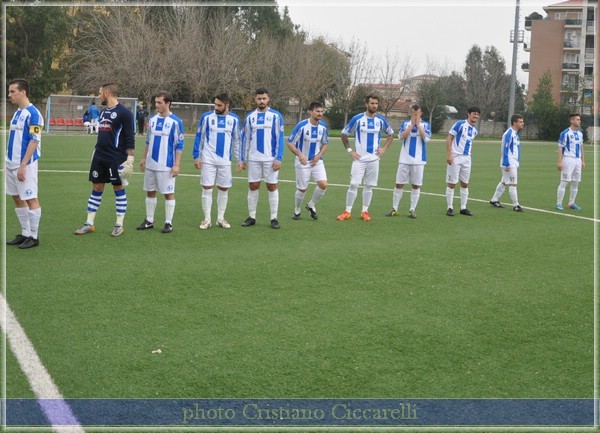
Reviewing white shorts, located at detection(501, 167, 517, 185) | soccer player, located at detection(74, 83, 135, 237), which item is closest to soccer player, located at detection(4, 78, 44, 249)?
soccer player, located at detection(74, 83, 135, 237)

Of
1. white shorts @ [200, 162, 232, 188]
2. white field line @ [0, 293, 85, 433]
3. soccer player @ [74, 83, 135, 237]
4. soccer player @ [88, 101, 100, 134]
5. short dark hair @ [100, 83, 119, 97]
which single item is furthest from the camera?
soccer player @ [88, 101, 100, 134]

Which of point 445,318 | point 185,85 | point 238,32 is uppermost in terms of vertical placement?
point 238,32

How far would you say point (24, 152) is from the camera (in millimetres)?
8922

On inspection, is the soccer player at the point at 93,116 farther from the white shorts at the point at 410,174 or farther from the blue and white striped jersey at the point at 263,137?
the blue and white striped jersey at the point at 263,137

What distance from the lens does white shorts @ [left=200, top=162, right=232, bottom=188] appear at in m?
11.2

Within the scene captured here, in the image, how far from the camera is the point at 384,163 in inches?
1089

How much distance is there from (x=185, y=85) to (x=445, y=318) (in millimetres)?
53599

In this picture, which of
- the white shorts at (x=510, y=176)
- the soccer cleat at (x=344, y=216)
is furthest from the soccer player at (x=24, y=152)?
the white shorts at (x=510, y=176)

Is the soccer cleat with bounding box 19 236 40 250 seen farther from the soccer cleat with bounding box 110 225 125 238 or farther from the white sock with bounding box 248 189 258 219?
the white sock with bounding box 248 189 258 219

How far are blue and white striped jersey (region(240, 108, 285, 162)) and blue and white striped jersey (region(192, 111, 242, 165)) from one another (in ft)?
1.12

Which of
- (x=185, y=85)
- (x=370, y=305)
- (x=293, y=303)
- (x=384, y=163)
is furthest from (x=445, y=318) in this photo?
(x=185, y=85)

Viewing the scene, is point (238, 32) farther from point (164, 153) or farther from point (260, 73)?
point (164, 153)

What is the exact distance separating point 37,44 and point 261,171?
5022 centimetres

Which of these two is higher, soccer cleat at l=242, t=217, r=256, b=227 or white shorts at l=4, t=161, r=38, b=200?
white shorts at l=4, t=161, r=38, b=200
